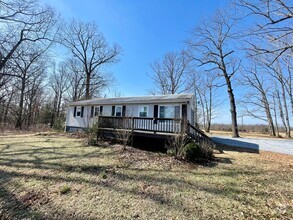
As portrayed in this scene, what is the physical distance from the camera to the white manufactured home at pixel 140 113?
10734 mm

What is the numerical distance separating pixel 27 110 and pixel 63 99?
6.95m

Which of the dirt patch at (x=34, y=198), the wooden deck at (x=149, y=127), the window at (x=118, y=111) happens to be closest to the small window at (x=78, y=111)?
the window at (x=118, y=111)

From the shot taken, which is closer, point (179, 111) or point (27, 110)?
point (179, 111)

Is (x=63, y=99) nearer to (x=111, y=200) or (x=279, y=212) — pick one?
(x=111, y=200)

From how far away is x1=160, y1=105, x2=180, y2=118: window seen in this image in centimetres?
1300

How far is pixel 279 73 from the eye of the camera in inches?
939

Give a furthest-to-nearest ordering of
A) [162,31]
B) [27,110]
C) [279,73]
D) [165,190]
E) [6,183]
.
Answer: [27,110]
[279,73]
[162,31]
[6,183]
[165,190]

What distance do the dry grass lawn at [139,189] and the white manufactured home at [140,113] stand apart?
3175 millimetres

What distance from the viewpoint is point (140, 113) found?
1470 cm

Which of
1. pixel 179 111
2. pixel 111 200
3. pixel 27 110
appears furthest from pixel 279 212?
pixel 27 110

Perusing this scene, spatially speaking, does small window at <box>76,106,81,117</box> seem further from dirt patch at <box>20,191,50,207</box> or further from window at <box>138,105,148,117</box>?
dirt patch at <box>20,191,50,207</box>

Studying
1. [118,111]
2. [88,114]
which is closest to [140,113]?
[118,111]

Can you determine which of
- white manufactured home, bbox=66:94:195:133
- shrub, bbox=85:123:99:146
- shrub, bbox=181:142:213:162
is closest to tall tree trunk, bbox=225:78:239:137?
white manufactured home, bbox=66:94:195:133

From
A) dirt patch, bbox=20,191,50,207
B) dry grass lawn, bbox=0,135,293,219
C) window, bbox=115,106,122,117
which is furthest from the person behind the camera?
window, bbox=115,106,122,117
